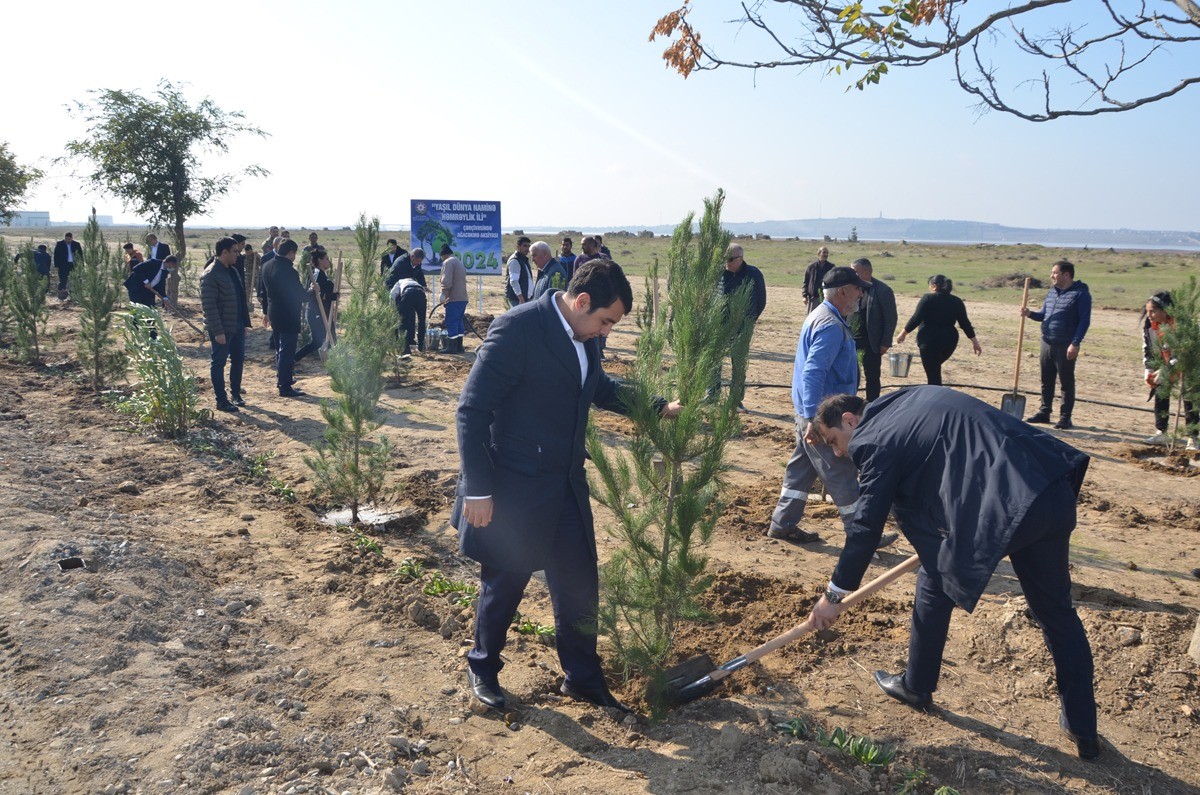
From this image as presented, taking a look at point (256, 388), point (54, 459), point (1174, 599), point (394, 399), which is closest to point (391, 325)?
point (394, 399)

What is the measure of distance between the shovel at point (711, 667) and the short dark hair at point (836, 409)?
0.66 m

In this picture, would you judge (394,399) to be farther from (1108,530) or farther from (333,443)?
(1108,530)

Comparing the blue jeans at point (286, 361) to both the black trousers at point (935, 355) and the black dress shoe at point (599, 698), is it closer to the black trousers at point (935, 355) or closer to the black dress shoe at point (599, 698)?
the black trousers at point (935, 355)

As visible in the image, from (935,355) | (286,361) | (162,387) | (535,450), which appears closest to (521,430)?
(535,450)

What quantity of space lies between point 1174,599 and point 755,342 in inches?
481

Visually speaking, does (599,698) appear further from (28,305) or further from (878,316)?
(28,305)

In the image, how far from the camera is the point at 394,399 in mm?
11141

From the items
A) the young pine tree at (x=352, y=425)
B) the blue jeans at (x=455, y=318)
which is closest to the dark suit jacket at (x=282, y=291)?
the young pine tree at (x=352, y=425)

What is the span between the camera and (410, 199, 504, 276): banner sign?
17984mm

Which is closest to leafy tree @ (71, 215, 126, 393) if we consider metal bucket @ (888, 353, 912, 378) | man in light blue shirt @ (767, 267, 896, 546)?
man in light blue shirt @ (767, 267, 896, 546)

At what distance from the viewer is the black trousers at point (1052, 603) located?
10.9ft

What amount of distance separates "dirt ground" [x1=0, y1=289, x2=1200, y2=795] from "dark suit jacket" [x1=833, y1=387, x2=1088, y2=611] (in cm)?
85

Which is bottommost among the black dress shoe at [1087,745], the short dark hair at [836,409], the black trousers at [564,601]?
the black dress shoe at [1087,745]

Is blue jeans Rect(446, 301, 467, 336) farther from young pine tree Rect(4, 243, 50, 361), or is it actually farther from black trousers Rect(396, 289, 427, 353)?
young pine tree Rect(4, 243, 50, 361)
